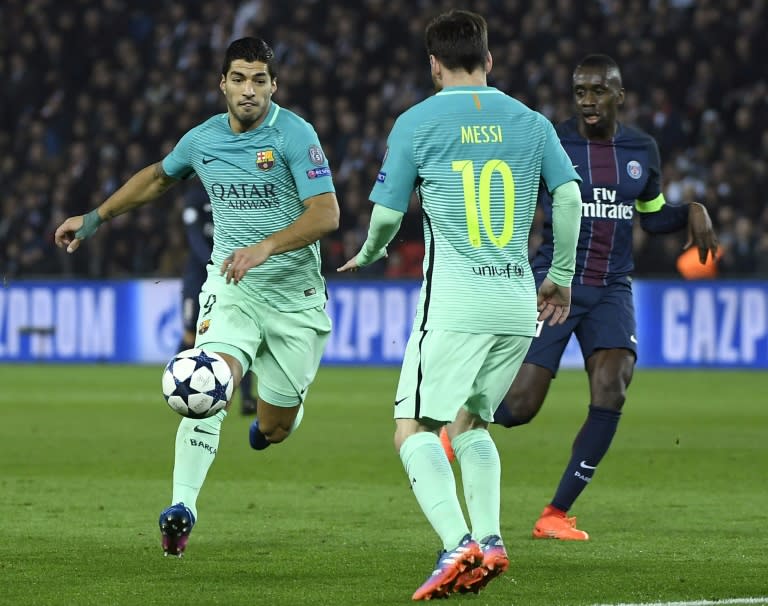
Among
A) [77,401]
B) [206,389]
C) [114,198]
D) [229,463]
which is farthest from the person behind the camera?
[77,401]

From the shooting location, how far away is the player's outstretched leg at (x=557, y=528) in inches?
288

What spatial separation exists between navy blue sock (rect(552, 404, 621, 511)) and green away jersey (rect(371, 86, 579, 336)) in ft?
6.64

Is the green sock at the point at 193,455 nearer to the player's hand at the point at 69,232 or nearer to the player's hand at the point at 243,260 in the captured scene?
the player's hand at the point at 243,260

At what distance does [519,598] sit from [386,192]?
1492 mm

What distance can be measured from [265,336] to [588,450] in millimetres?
1686

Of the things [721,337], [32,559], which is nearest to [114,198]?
[32,559]

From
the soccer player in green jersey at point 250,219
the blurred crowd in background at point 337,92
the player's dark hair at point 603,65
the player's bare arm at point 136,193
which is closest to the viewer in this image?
the soccer player in green jersey at point 250,219

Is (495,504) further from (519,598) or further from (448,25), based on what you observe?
(448,25)

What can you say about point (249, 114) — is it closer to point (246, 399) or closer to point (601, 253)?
point (601, 253)

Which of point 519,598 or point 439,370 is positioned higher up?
point 439,370

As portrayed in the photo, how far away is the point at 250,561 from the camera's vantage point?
21.5 feet

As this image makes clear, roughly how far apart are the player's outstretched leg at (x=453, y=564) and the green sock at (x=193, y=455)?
1577 mm

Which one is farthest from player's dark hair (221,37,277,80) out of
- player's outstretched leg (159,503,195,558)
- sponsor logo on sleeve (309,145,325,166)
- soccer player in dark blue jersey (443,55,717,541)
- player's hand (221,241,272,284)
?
player's outstretched leg (159,503,195,558)

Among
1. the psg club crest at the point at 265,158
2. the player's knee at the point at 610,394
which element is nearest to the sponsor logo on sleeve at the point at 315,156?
the psg club crest at the point at 265,158
